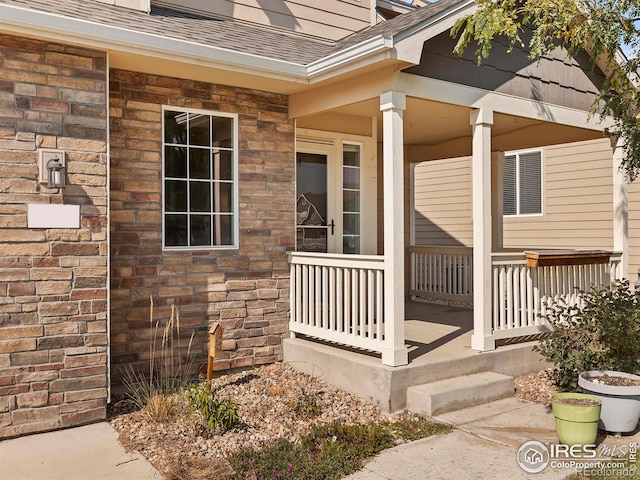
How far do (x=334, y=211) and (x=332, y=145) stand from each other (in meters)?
0.82

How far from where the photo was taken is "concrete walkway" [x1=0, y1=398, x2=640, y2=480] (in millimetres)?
3766

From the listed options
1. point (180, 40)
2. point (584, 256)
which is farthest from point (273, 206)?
point (584, 256)

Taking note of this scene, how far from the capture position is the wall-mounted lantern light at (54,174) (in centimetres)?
443

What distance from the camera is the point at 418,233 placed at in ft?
43.4

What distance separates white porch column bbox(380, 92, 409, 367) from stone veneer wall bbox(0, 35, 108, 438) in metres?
2.43

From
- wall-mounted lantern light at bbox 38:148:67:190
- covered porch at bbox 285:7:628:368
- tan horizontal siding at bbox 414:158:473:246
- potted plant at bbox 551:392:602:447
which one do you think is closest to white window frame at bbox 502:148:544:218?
tan horizontal siding at bbox 414:158:473:246

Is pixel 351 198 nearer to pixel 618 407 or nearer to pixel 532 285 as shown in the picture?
pixel 532 285

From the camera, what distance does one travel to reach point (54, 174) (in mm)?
4426

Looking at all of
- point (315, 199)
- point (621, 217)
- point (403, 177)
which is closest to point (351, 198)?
point (315, 199)

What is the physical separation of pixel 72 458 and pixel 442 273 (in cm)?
680

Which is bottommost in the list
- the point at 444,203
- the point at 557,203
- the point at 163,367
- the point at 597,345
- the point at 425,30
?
the point at 163,367

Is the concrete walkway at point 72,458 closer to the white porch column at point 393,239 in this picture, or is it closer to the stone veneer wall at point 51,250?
the stone veneer wall at point 51,250

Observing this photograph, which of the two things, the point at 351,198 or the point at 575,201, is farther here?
the point at 575,201

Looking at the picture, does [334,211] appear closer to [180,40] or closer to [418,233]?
[180,40]
